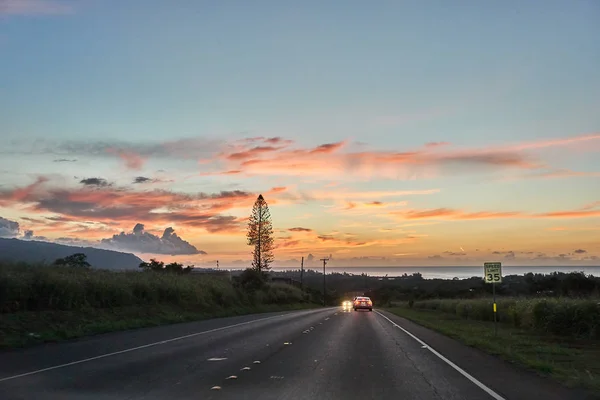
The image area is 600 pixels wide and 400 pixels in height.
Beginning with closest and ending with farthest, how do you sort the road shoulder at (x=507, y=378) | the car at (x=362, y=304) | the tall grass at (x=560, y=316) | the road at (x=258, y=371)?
1. the road at (x=258, y=371)
2. the road shoulder at (x=507, y=378)
3. the tall grass at (x=560, y=316)
4. the car at (x=362, y=304)

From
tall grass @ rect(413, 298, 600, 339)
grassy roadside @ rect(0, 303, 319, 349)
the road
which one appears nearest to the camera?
the road

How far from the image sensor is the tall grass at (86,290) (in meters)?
24.4

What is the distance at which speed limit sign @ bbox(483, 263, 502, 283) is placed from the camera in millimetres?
24734

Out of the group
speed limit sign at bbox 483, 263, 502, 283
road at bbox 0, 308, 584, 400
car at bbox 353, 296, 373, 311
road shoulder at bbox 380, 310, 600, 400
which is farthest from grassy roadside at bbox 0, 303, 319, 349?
car at bbox 353, 296, 373, 311

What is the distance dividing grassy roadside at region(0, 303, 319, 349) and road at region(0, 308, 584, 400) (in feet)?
4.69

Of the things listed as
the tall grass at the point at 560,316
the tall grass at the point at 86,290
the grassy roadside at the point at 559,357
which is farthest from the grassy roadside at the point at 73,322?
the tall grass at the point at 560,316

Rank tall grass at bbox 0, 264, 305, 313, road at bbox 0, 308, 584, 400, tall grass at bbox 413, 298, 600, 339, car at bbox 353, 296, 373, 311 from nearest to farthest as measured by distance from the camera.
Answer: road at bbox 0, 308, 584, 400 → tall grass at bbox 0, 264, 305, 313 → tall grass at bbox 413, 298, 600, 339 → car at bbox 353, 296, 373, 311

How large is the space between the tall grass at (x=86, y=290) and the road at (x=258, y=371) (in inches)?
218

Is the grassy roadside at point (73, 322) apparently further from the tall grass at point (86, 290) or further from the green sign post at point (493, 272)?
the green sign post at point (493, 272)

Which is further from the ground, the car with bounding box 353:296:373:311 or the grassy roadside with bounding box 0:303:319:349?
the grassy roadside with bounding box 0:303:319:349

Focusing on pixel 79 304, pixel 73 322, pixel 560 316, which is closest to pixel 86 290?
pixel 79 304

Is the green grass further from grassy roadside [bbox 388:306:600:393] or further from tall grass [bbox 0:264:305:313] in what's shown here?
grassy roadside [bbox 388:306:600:393]

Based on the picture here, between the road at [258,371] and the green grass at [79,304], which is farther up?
the green grass at [79,304]

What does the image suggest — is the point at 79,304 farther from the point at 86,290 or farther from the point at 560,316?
the point at 560,316
